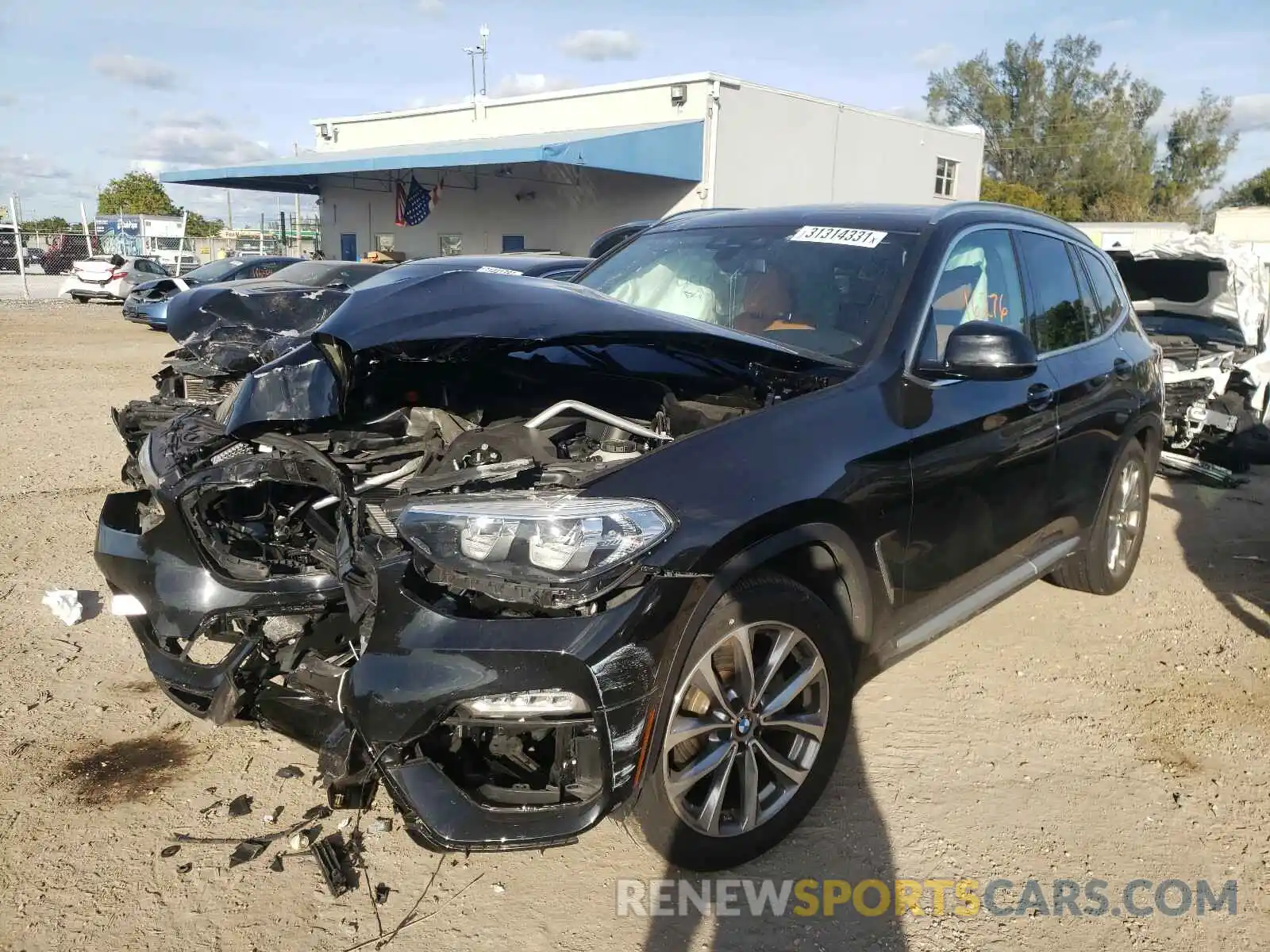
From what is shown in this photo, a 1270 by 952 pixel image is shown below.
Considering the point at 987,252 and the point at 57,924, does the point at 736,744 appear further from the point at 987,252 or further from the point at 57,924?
the point at 987,252

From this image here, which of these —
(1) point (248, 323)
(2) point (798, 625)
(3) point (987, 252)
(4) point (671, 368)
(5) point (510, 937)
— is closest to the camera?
(5) point (510, 937)

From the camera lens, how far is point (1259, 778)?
3.35 m

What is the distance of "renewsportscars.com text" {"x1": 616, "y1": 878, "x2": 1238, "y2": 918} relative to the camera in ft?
8.55

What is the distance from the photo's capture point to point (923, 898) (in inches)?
105

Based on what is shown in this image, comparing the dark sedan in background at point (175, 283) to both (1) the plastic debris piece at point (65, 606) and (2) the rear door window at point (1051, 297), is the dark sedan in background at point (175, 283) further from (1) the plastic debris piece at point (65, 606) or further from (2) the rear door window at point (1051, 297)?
(2) the rear door window at point (1051, 297)

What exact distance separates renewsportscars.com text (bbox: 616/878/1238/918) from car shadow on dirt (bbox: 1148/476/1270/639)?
97.9 inches

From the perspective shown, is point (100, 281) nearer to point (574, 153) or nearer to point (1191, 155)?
point (574, 153)

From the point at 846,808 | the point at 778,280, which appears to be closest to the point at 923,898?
the point at 846,808

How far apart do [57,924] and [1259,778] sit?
3.83 metres

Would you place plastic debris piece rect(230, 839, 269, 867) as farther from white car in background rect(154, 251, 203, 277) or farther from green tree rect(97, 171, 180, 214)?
green tree rect(97, 171, 180, 214)

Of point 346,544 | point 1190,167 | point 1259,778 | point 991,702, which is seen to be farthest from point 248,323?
point 1190,167

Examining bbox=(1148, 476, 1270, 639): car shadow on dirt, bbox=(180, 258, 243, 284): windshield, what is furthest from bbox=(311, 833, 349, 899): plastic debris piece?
bbox=(180, 258, 243, 284): windshield

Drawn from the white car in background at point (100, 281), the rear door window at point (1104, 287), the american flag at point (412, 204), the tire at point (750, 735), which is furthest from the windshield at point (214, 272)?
the tire at point (750, 735)

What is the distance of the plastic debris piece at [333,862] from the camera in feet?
8.55
